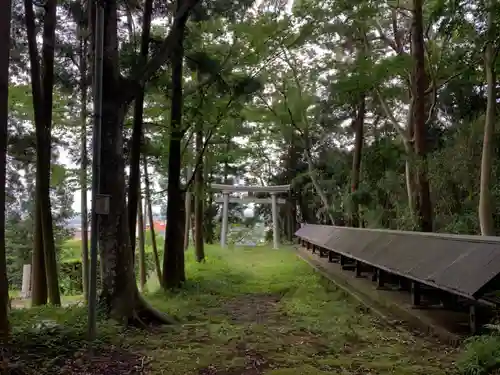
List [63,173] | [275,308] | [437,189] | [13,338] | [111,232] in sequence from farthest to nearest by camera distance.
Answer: [437,189], [63,173], [275,308], [111,232], [13,338]

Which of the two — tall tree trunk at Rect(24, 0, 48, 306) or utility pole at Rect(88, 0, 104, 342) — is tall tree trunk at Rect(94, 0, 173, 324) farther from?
tall tree trunk at Rect(24, 0, 48, 306)

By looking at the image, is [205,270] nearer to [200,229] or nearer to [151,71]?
[200,229]

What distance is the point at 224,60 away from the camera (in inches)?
404

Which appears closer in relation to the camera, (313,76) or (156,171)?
(156,171)

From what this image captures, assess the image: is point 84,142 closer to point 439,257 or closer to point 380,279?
point 380,279

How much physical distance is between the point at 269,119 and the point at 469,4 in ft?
36.7

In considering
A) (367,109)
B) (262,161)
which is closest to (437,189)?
(367,109)

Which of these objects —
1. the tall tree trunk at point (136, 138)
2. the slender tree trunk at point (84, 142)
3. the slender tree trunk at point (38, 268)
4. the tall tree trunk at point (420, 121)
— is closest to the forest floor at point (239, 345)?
the slender tree trunk at point (38, 268)

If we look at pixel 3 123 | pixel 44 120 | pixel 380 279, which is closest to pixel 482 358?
pixel 3 123

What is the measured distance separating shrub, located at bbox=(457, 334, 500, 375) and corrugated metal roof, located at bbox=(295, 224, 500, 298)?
0.55 metres

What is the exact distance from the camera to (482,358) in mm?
3645

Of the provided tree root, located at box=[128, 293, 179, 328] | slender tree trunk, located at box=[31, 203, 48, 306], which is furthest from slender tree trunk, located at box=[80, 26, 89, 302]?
tree root, located at box=[128, 293, 179, 328]

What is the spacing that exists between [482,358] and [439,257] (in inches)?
81.4

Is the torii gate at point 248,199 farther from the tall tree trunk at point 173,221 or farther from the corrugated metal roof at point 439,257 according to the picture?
the corrugated metal roof at point 439,257
